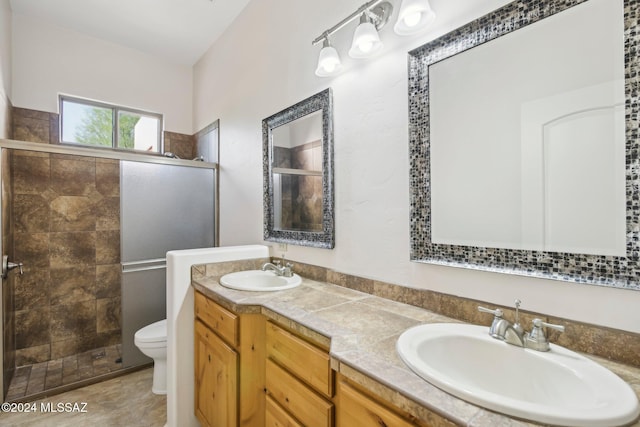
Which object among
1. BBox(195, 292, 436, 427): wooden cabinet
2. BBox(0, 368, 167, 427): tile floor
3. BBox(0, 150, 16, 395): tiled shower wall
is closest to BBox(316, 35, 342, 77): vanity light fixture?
BBox(195, 292, 436, 427): wooden cabinet

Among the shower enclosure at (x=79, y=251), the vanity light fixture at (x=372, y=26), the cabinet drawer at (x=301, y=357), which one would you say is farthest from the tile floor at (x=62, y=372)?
the vanity light fixture at (x=372, y=26)

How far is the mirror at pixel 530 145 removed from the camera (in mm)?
808

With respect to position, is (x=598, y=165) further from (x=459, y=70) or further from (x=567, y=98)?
(x=459, y=70)

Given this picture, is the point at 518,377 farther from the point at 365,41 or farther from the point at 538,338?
the point at 365,41

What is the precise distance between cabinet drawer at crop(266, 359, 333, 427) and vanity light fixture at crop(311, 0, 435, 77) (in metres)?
1.42

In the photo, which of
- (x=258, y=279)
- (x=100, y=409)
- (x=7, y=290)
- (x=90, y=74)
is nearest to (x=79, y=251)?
(x=7, y=290)

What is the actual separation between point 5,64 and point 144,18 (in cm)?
108

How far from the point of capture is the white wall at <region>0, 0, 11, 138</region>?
6.94 feet

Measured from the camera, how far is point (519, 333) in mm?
862

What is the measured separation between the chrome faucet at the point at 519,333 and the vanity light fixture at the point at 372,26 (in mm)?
1083

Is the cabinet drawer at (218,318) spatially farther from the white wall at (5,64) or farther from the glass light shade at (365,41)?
the white wall at (5,64)

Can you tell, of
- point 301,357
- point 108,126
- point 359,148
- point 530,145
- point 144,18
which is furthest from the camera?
point 108,126

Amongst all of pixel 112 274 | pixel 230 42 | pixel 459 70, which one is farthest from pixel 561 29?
pixel 112 274

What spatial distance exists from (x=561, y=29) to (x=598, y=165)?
0.42 m
